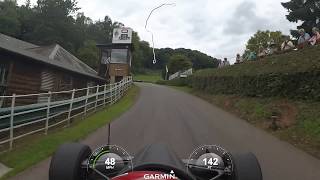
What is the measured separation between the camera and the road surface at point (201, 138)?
11954 millimetres

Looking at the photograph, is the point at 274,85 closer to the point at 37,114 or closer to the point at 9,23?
the point at 37,114

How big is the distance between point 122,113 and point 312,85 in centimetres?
930

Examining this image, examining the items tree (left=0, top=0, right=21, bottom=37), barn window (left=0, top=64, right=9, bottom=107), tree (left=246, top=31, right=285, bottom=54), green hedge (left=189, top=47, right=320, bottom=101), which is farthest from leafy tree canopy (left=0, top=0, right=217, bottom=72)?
barn window (left=0, top=64, right=9, bottom=107)

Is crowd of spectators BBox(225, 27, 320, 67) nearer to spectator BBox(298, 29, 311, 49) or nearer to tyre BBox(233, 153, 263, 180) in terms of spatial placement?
spectator BBox(298, 29, 311, 49)

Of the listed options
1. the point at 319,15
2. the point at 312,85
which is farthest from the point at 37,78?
the point at 319,15

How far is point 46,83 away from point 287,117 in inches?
579

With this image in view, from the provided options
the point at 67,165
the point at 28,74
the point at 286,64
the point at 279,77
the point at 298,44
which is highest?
the point at 298,44

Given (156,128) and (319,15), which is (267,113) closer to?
(156,128)

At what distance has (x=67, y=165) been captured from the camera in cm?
634

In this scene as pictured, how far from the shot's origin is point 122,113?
24.7 m

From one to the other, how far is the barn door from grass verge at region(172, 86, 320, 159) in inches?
411

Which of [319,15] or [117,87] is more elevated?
[319,15]

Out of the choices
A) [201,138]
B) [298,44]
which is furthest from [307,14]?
[201,138]

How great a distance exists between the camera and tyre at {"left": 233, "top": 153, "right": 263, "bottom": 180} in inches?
241
